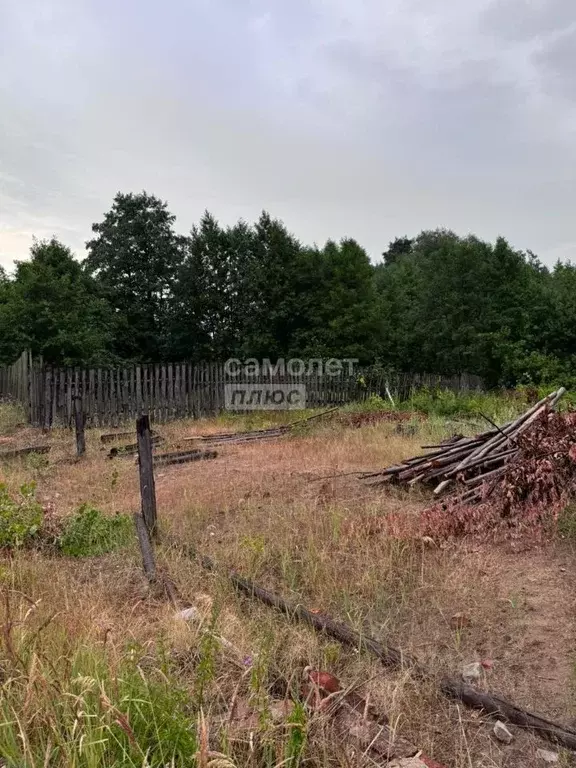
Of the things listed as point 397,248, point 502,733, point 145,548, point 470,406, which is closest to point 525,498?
point 502,733

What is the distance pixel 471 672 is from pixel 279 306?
20.3 meters

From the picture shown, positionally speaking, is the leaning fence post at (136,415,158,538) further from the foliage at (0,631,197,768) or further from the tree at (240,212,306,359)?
the tree at (240,212,306,359)

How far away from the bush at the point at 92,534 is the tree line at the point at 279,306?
1592 cm

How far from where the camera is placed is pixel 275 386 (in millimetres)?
14914

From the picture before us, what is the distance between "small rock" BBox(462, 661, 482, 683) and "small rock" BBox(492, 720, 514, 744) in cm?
33

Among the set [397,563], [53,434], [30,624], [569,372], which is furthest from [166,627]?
[569,372]

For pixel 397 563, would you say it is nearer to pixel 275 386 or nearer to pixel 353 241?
pixel 275 386

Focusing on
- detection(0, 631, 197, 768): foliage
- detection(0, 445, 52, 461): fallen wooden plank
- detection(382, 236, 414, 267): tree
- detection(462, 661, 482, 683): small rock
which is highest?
detection(382, 236, 414, 267): tree

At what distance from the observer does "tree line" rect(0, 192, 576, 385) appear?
19.0 metres

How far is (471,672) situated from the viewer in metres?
2.29

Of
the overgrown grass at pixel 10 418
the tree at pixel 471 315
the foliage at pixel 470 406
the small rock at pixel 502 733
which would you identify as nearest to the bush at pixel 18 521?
the small rock at pixel 502 733

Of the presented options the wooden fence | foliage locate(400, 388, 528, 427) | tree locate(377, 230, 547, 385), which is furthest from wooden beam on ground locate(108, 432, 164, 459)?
tree locate(377, 230, 547, 385)

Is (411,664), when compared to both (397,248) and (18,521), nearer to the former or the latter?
(18,521)

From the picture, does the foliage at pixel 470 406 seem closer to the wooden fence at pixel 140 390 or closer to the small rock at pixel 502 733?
the wooden fence at pixel 140 390
